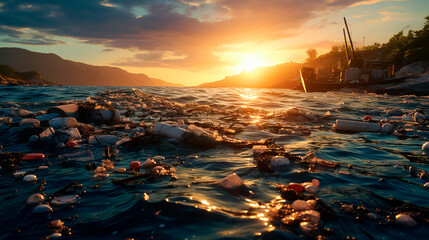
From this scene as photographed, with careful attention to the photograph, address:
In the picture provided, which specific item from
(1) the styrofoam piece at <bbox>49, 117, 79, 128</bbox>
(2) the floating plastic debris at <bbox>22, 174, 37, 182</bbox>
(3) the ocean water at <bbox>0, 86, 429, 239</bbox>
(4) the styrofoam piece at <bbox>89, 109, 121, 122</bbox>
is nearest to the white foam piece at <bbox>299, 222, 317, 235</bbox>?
(3) the ocean water at <bbox>0, 86, 429, 239</bbox>

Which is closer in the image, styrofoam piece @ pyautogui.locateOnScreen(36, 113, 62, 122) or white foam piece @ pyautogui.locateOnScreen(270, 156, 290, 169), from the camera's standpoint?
white foam piece @ pyautogui.locateOnScreen(270, 156, 290, 169)

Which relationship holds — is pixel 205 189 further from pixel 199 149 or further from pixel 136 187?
pixel 199 149

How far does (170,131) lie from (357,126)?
5.79 m

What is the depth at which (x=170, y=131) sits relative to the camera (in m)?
5.58

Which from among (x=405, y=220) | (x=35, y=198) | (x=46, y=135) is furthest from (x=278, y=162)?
(x=46, y=135)

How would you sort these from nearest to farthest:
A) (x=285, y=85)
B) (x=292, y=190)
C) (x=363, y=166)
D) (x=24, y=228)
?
(x=24, y=228) → (x=292, y=190) → (x=363, y=166) → (x=285, y=85)

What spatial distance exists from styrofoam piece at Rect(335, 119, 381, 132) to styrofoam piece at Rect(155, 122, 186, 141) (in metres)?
5.12

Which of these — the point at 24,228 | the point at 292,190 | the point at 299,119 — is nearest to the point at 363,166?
the point at 292,190

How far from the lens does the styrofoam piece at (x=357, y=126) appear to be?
276 inches

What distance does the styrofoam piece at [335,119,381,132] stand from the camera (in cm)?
702

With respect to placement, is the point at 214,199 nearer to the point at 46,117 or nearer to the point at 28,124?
the point at 28,124

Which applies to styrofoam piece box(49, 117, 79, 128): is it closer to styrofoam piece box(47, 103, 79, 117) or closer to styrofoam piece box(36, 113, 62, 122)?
styrofoam piece box(36, 113, 62, 122)

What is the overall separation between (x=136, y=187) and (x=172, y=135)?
2682mm

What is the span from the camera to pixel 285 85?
314ft
